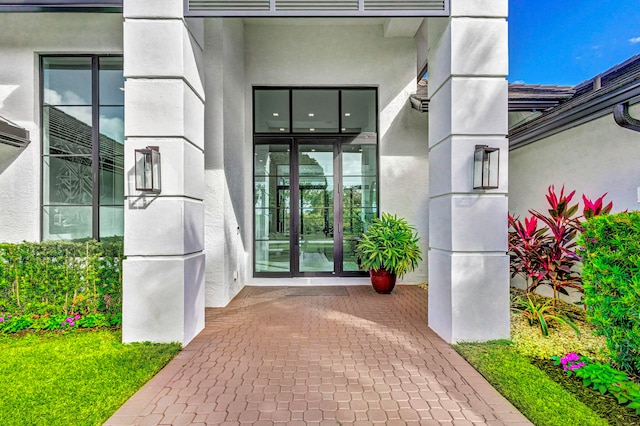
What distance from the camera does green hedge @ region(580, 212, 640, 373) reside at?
244 cm

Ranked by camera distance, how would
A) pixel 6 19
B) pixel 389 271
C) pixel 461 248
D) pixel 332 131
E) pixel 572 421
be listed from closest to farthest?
pixel 572 421, pixel 461 248, pixel 6 19, pixel 389 271, pixel 332 131

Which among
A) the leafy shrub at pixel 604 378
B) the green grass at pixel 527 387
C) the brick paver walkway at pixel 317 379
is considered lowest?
the brick paver walkway at pixel 317 379

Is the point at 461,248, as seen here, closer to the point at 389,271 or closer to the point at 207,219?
the point at 389,271

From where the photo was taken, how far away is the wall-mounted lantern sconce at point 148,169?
329cm

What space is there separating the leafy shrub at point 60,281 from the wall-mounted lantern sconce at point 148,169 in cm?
113

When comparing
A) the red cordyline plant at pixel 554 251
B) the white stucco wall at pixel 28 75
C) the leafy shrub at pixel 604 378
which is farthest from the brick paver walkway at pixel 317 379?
the white stucco wall at pixel 28 75

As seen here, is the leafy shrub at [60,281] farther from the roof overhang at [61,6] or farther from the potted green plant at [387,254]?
the potted green plant at [387,254]

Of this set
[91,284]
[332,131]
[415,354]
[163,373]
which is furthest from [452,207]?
[91,284]

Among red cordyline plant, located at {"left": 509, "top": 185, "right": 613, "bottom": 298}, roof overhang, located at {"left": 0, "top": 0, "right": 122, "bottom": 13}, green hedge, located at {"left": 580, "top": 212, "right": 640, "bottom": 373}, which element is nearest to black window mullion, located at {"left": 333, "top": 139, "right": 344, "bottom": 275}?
red cordyline plant, located at {"left": 509, "top": 185, "right": 613, "bottom": 298}

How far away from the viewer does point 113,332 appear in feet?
12.2

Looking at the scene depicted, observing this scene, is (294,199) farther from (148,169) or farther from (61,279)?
(61,279)

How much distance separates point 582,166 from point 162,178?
5513 millimetres

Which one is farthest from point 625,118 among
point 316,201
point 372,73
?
point 316,201

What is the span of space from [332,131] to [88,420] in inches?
230
